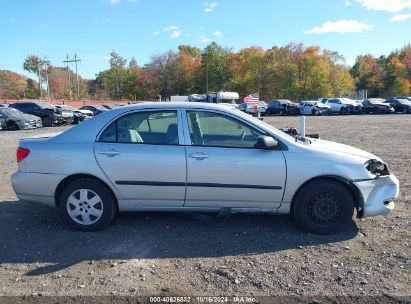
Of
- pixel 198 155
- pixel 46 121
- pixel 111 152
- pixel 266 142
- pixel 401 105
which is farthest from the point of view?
pixel 401 105

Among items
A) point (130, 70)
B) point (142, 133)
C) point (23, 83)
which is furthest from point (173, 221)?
point (23, 83)

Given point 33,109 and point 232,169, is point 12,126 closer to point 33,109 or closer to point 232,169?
point 33,109

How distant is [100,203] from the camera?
17.0ft

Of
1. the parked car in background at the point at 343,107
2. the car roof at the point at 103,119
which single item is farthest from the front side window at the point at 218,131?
the parked car in background at the point at 343,107

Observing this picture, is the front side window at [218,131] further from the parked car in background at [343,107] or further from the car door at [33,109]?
the parked car in background at [343,107]

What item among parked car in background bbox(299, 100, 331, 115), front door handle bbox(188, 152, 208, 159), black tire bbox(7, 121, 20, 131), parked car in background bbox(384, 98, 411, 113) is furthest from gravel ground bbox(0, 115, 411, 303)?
parked car in background bbox(384, 98, 411, 113)

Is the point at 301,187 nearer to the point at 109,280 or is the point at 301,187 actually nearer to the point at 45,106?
the point at 109,280

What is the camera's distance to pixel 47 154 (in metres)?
5.20

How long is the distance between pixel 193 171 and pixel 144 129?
871 mm

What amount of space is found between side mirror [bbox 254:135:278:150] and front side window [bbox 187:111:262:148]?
0.13 m

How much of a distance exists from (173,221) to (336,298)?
2.57 m

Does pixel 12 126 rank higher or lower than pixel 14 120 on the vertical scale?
lower

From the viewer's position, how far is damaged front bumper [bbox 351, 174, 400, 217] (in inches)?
193

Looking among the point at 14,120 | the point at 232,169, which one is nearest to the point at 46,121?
the point at 14,120
